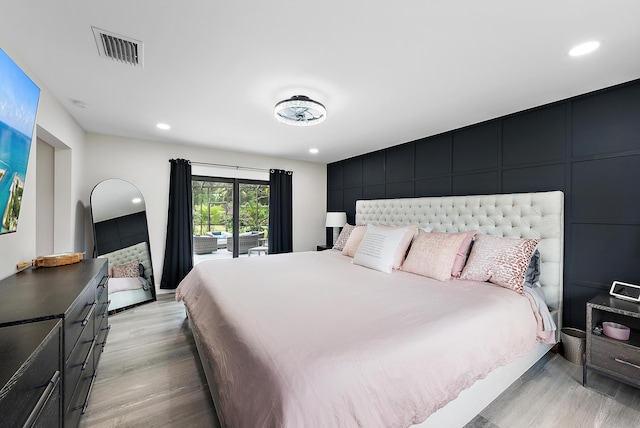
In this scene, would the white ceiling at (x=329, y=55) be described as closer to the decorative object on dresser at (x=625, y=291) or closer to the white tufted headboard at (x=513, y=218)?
the white tufted headboard at (x=513, y=218)

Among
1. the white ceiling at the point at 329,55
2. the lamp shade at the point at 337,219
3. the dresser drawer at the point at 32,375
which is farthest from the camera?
the lamp shade at the point at 337,219

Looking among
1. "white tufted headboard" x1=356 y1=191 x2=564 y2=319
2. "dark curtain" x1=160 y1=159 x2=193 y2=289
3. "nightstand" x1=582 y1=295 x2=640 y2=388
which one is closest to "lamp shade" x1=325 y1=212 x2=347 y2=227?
"white tufted headboard" x1=356 y1=191 x2=564 y2=319

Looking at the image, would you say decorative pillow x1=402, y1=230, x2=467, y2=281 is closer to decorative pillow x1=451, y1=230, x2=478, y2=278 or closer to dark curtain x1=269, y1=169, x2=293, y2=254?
decorative pillow x1=451, y1=230, x2=478, y2=278

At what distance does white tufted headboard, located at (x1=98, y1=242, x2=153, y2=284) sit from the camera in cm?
355

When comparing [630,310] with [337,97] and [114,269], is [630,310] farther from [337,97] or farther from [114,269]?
[114,269]

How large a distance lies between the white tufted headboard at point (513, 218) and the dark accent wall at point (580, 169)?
141mm

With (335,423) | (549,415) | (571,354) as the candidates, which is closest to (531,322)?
(549,415)

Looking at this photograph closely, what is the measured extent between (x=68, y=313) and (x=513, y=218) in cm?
343

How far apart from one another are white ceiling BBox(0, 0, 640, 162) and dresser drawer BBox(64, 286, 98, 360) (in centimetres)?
156

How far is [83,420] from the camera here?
63.8 inches

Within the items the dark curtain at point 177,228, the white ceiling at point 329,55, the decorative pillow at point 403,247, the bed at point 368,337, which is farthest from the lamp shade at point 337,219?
the dark curtain at point 177,228

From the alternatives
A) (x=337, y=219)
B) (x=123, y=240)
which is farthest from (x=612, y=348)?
(x=123, y=240)

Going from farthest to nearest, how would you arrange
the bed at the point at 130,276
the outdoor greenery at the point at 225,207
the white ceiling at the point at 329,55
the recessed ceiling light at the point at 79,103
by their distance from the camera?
the outdoor greenery at the point at 225,207
the bed at the point at 130,276
the recessed ceiling light at the point at 79,103
the white ceiling at the point at 329,55

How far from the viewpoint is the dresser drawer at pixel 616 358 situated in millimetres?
1776
